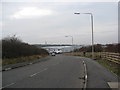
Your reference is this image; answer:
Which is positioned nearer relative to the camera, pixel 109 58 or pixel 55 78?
pixel 55 78

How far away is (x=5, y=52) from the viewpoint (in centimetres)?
3553

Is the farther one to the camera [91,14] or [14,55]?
[91,14]

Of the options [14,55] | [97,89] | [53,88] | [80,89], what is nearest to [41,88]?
[53,88]

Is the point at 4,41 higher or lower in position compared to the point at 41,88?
higher

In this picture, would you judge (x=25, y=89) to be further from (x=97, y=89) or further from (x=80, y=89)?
(x=97, y=89)

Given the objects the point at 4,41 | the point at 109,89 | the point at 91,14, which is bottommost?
the point at 109,89

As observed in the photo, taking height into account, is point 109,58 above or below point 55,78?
above

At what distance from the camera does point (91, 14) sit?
44.5 meters

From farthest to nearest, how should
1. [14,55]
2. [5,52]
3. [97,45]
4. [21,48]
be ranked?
1. [97,45]
2. [21,48]
3. [14,55]
4. [5,52]

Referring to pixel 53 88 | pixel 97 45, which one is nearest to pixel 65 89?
pixel 53 88

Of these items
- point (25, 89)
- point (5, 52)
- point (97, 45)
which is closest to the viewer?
point (25, 89)

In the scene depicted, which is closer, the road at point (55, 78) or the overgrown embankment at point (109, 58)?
the road at point (55, 78)

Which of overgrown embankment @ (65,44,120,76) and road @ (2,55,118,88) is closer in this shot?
road @ (2,55,118,88)

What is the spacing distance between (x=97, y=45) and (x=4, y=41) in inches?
2066
